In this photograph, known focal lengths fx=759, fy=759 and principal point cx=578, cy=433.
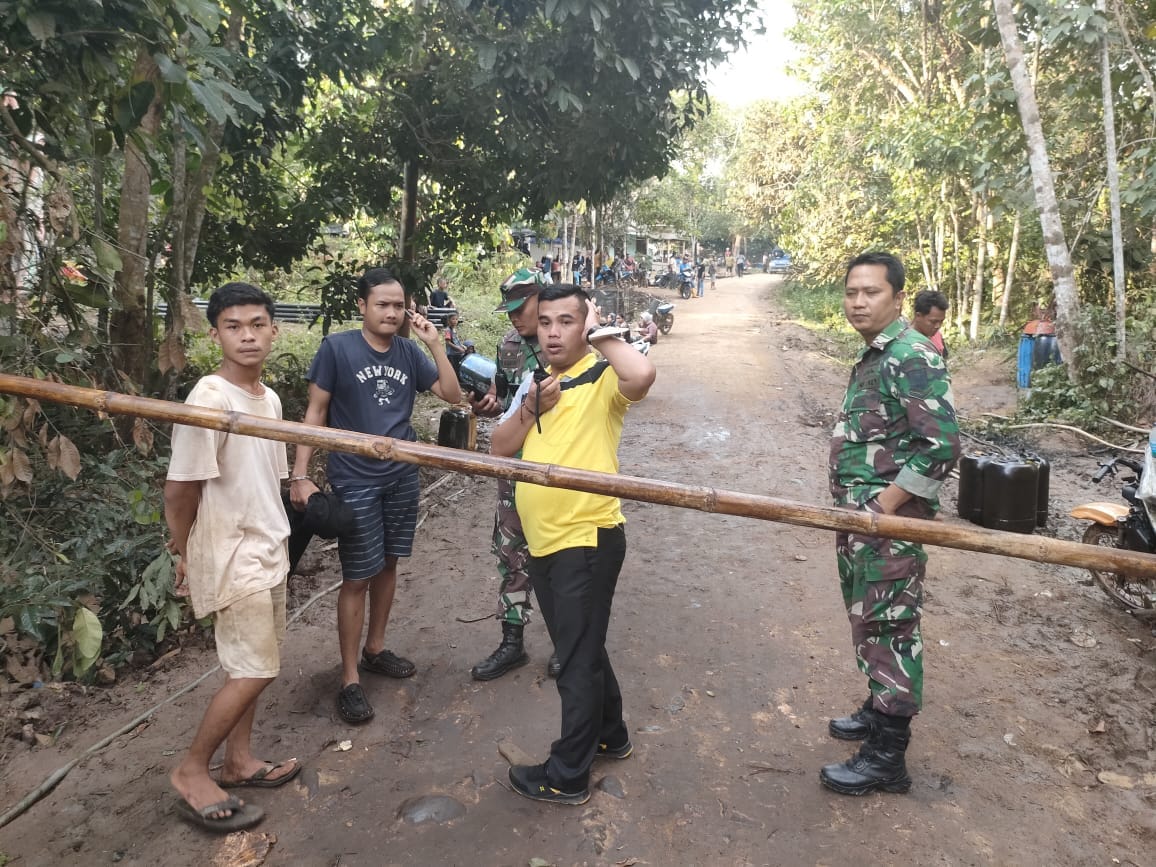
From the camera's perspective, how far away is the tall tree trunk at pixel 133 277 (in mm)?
4355

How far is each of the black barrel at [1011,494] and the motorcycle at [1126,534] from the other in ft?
1.66

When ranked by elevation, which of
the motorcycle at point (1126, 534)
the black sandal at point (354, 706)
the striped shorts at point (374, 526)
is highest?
the striped shorts at point (374, 526)

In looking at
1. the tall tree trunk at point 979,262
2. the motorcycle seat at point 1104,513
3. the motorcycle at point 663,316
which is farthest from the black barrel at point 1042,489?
the motorcycle at point 663,316

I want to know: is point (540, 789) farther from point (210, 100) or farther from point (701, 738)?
point (210, 100)

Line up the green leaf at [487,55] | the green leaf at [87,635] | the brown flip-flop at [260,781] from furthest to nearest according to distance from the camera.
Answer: the green leaf at [487,55] < the green leaf at [87,635] < the brown flip-flop at [260,781]

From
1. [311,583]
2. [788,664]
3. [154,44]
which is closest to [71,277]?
[154,44]

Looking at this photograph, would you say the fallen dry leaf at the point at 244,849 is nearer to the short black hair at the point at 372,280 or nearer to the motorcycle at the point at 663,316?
the short black hair at the point at 372,280

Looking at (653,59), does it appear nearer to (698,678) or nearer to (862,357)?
(862,357)

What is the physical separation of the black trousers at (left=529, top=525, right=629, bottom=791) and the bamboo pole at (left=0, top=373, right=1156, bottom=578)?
0.50 meters

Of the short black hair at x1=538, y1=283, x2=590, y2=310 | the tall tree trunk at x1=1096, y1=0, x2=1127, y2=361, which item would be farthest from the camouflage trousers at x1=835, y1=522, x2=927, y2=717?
the tall tree trunk at x1=1096, y1=0, x2=1127, y2=361

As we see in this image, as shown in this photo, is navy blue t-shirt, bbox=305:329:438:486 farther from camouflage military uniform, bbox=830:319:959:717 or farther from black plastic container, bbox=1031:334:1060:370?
black plastic container, bbox=1031:334:1060:370

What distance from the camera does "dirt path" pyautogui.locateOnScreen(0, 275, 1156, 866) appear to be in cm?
248

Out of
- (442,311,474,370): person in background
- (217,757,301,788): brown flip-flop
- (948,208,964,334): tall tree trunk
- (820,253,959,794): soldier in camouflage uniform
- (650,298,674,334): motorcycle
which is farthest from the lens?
(650,298,674,334): motorcycle

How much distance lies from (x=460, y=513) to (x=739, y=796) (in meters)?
3.64
